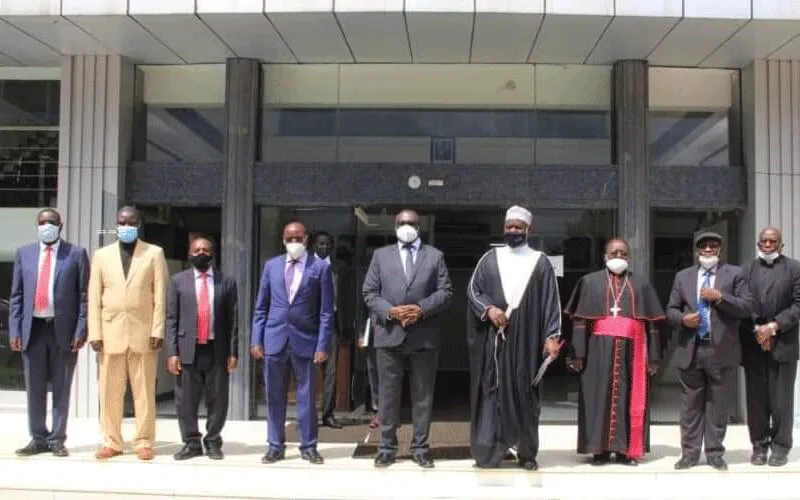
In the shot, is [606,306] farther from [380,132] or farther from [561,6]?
[380,132]

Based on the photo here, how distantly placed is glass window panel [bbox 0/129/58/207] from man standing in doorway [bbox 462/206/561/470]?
20.1 feet

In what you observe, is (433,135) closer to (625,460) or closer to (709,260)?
(709,260)

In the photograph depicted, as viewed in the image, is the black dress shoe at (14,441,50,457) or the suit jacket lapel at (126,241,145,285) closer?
the suit jacket lapel at (126,241,145,285)

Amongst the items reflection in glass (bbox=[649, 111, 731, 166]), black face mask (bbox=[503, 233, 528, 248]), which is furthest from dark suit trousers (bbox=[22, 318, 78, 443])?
reflection in glass (bbox=[649, 111, 731, 166])

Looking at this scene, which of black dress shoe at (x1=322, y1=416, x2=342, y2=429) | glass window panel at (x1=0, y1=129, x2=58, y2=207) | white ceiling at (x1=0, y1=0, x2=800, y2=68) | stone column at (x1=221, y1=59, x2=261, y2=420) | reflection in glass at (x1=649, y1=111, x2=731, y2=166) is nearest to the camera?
white ceiling at (x1=0, y1=0, x2=800, y2=68)

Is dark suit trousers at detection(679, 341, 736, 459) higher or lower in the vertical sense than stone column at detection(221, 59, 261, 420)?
lower

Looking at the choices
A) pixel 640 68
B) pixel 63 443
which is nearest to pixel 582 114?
pixel 640 68

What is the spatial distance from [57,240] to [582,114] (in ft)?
20.2

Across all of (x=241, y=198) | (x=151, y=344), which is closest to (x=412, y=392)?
(x=151, y=344)

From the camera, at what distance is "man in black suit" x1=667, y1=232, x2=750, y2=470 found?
22.0 feet

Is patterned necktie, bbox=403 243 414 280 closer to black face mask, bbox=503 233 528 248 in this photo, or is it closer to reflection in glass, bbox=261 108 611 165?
black face mask, bbox=503 233 528 248

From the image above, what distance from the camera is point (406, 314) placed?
6477mm

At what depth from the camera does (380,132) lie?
10039 millimetres

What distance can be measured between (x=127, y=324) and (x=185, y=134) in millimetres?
3941
